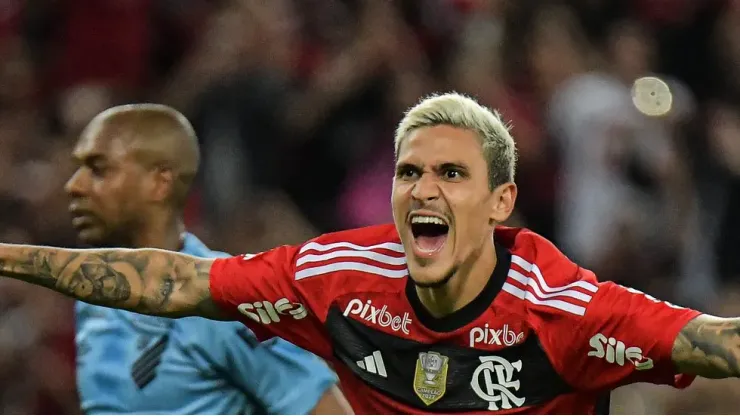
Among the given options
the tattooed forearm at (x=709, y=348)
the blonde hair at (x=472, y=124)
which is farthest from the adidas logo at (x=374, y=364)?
the tattooed forearm at (x=709, y=348)

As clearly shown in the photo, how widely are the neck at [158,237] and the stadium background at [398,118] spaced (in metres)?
1.67

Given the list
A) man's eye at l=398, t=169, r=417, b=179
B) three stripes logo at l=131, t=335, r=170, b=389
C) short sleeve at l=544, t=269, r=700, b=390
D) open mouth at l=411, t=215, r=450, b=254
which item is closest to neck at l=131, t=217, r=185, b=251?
three stripes logo at l=131, t=335, r=170, b=389

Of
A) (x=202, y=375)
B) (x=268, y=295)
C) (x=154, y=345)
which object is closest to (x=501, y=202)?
(x=268, y=295)

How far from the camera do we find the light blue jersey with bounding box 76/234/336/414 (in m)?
4.28

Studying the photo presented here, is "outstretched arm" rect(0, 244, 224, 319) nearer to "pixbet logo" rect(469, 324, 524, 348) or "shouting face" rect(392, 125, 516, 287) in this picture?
"shouting face" rect(392, 125, 516, 287)

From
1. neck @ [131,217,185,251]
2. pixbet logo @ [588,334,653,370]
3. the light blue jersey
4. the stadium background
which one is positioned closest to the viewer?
pixbet logo @ [588,334,653,370]

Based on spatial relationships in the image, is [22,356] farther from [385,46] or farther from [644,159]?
[644,159]

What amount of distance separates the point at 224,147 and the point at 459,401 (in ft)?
9.77

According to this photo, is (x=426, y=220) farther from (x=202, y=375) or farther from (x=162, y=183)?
(x=162, y=183)

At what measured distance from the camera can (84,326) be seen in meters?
4.51

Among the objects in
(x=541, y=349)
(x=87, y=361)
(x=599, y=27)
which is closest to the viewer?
(x=541, y=349)

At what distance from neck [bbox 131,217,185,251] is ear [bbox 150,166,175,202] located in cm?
9

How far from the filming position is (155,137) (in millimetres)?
4730

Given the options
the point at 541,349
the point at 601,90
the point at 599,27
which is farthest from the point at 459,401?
the point at 599,27
